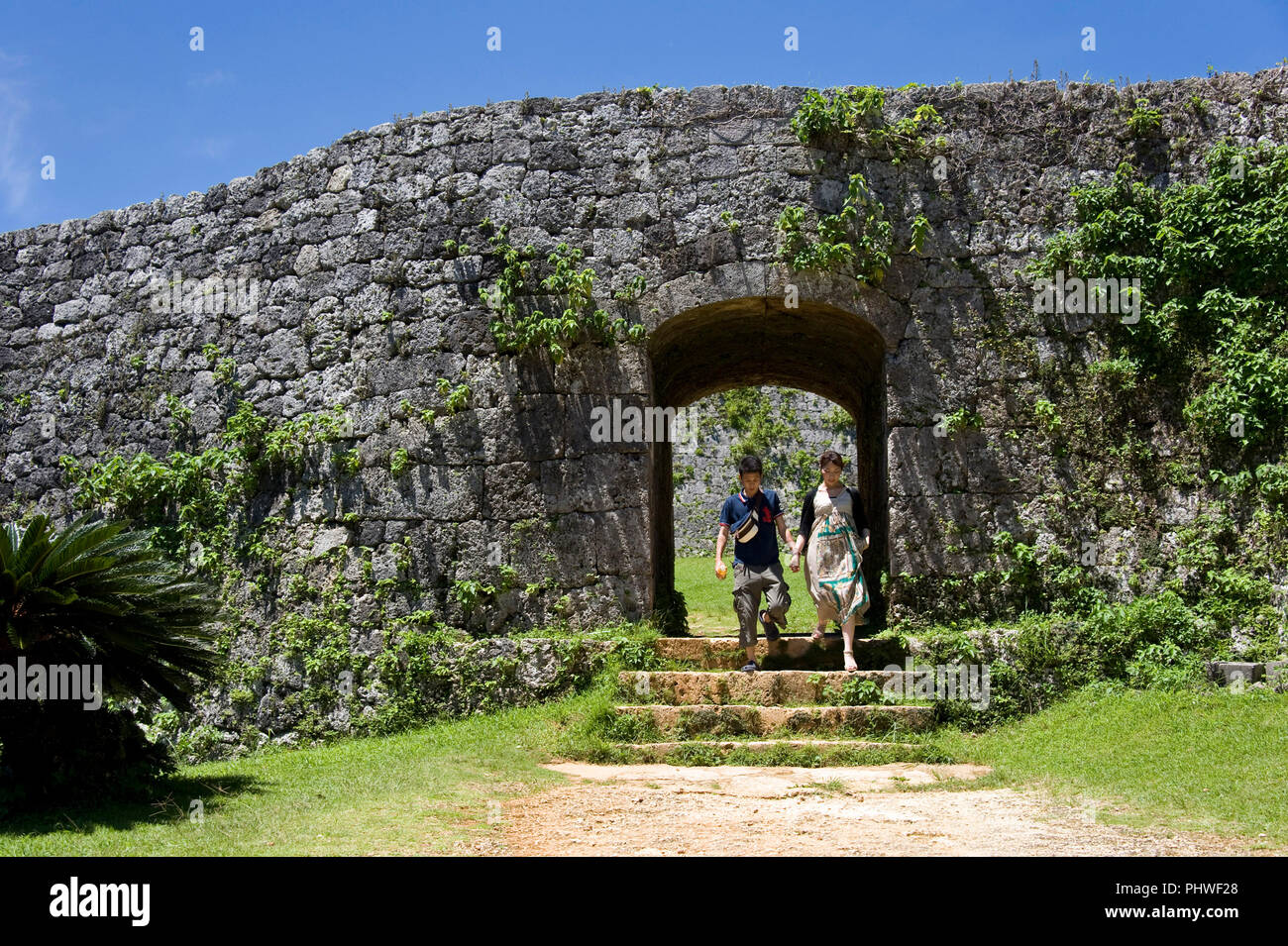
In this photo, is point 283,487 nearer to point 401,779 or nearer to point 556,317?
point 556,317

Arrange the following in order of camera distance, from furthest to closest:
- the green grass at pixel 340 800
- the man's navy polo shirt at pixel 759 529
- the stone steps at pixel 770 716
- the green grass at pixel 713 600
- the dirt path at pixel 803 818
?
the green grass at pixel 713 600, the man's navy polo shirt at pixel 759 529, the stone steps at pixel 770 716, the green grass at pixel 340 800, the dirt path at pixel 803 818

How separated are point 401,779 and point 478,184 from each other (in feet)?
16.9

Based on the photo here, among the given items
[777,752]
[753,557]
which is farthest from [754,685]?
[753,557]

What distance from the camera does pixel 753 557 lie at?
813 centimetres

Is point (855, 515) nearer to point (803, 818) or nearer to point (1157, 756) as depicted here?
point (1157, 756)

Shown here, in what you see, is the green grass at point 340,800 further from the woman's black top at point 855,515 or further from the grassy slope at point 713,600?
the grassy slope at point 713,600

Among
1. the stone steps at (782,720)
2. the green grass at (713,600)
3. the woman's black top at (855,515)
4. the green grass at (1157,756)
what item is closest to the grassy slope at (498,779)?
the green grass at (1157,756)

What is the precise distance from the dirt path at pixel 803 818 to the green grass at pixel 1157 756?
0.23 m

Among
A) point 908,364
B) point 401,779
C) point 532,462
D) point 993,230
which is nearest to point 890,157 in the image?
point 993,230

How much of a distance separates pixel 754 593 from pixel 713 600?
6.51 metres

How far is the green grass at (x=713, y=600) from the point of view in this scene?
12.0 metres

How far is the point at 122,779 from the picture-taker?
570cm

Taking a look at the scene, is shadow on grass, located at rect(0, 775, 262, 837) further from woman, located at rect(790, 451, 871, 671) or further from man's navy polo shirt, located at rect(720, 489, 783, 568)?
woman, located at rect(790, 451, 871, 671)

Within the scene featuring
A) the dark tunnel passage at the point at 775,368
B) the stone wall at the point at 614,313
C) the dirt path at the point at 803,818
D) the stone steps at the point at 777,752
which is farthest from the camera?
Answer: the dark tunnel passage at the point at 775,368
